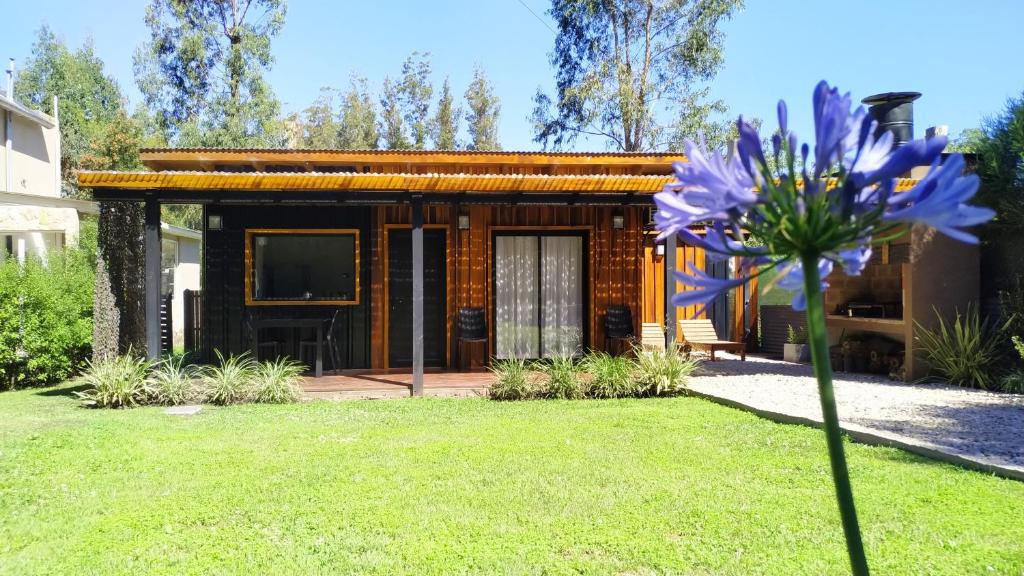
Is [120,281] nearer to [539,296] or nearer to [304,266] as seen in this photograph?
[304,266]

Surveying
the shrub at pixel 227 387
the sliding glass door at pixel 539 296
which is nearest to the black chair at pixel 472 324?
the sliding glass door at pixel 539 296

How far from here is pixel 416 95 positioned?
34.3 metres

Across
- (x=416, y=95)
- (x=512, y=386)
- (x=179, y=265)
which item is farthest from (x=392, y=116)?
(x=512, y=386)

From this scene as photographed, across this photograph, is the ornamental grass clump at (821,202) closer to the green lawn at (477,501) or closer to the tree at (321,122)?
the green lawn at (477,501)

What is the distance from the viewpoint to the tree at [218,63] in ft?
76.1

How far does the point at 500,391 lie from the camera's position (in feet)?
27.3

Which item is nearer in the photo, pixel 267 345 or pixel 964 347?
pixel 964 347

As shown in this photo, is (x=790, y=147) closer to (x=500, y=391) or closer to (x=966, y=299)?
(x=500, y=391)

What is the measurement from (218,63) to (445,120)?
12457mm

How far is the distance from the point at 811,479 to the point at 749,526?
1.15 metres

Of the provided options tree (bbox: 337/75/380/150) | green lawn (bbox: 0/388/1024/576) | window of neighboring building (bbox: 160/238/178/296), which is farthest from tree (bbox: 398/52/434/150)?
green lawn (bbox: 0/388/1024/576)

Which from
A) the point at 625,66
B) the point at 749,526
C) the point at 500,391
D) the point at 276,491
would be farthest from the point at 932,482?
the point at 625,66

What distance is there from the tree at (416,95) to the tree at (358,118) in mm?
1622

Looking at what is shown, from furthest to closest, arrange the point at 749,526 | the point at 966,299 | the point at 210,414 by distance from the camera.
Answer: the point at 966,299 → the point at 210,414 → the point at 749,526
